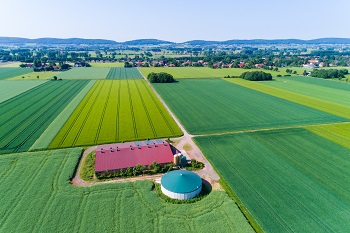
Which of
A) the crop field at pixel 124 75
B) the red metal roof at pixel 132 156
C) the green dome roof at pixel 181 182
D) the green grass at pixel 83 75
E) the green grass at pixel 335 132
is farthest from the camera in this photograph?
the green grass at pixel 83 75

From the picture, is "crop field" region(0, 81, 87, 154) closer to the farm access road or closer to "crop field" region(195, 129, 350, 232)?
the farm access road

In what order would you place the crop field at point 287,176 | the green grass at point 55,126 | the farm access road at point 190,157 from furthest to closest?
the green grass at point 55,126, the farm access road at point 190,157, the crop field at point 287,176

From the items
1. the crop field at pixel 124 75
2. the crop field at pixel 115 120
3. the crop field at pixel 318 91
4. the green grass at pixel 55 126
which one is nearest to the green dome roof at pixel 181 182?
the crop field at pixel 115 120

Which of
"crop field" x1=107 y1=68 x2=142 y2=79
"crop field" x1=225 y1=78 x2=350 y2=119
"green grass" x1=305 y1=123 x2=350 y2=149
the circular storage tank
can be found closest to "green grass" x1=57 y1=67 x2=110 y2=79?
"crop field" x1=107 y1=68 x2=142 y2=79

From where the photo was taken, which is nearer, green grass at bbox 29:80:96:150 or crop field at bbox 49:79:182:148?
green grass at bbox 29:80:96:150

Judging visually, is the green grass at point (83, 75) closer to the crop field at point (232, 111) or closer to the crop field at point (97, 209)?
the crop field at point (232, 111)
